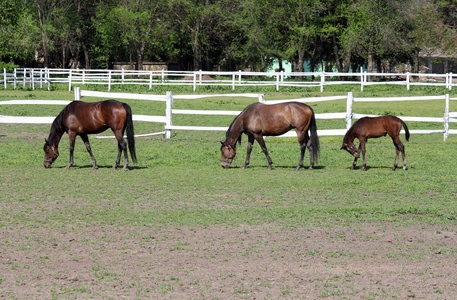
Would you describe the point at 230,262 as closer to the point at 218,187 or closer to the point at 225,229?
the point at 225,229

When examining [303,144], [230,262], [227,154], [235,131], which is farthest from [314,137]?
[230,262]

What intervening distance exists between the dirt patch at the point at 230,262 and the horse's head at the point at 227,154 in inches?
197

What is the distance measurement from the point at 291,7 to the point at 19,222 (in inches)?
1848

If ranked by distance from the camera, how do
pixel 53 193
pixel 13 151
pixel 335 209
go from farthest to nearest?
pixel 13 151, pixel 53 193, pixel 335 209

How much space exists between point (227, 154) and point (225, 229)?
16.8 ft

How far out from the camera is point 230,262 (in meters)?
5.91

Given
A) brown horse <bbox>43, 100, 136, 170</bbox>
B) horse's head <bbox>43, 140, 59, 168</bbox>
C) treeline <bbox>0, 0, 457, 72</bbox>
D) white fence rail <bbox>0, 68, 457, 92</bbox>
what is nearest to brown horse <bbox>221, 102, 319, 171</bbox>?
brown horse <bbox>43, 100, 136, 170</bbox>

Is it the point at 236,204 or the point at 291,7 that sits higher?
the point at 291,7

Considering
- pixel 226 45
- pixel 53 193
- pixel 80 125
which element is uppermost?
pixel 226 45

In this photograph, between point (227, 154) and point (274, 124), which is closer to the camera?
point (274, 124)

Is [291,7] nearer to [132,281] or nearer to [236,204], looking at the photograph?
[236,204]

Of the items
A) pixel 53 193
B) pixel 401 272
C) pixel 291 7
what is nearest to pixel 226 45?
pixel 291 7

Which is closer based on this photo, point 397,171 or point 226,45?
point 397,171

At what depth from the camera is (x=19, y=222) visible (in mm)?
7504
